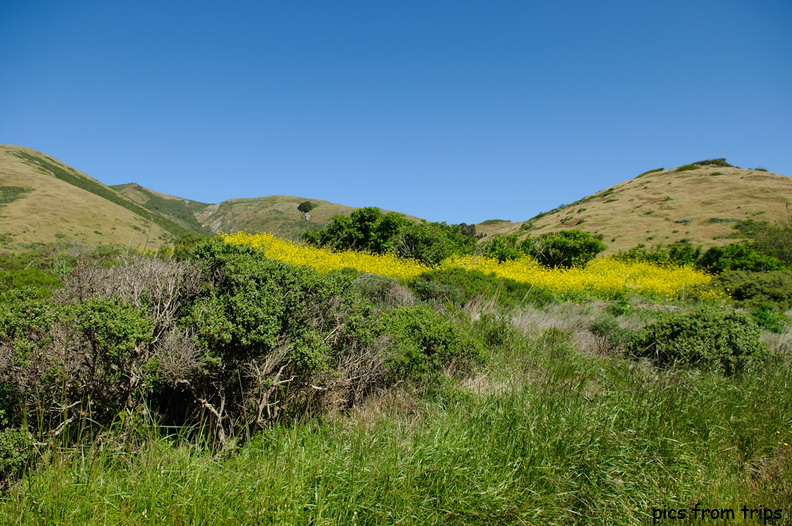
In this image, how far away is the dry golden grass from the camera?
5093cm

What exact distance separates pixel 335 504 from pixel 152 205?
143793 mm

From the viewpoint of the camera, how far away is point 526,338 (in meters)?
5.71

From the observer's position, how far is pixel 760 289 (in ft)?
41.9

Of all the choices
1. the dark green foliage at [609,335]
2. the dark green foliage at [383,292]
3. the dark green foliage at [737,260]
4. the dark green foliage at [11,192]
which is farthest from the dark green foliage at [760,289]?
→ the dark green foliage at [11,192]

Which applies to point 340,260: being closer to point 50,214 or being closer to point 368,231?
point 368,231

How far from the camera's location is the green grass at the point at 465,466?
83.2 inches

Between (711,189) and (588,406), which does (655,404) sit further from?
(711,189)

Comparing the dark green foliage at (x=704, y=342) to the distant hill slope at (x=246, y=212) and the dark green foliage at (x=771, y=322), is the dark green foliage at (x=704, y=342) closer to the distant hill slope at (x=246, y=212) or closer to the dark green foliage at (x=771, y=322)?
the dark green foliage at (x=771, y=322)

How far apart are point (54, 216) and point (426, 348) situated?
73.4 m

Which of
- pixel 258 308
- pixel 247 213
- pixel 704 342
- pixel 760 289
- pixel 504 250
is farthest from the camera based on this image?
pixel 247 213

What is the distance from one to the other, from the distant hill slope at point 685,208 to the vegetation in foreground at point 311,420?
34.1 m

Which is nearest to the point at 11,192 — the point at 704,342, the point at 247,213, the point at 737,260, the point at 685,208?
the point at 247,213

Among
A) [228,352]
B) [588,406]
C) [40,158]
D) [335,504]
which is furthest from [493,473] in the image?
[40,158]

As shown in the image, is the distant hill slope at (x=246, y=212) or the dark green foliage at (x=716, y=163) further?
the distant hill slope at (x=246, y=212)
